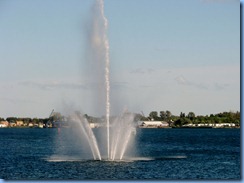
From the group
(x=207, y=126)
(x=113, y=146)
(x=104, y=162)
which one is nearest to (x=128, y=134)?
(x=113, y=146)

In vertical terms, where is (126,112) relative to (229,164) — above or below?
above

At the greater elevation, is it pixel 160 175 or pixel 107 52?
pixel 107 52

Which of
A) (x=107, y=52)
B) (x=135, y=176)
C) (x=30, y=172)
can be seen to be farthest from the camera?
(x=107, y=52)

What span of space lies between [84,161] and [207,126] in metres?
135

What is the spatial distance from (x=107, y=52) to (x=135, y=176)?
9560mm

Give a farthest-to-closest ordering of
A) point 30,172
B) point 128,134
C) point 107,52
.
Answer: point 128,134 < point 107,52 < point 30,172

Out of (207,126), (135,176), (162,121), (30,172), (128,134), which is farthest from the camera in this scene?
(162,121)

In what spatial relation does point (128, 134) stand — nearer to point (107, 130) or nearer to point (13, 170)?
point (107, 130)

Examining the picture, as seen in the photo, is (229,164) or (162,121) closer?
(229,164)

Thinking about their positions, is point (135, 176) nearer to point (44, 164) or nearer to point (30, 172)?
point (30, 172)

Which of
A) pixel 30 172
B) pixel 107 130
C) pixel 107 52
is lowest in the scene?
pixel 30 172

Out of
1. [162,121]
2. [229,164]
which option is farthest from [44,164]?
[162,121]

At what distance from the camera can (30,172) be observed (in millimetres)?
36438

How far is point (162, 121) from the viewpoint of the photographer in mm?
194875
